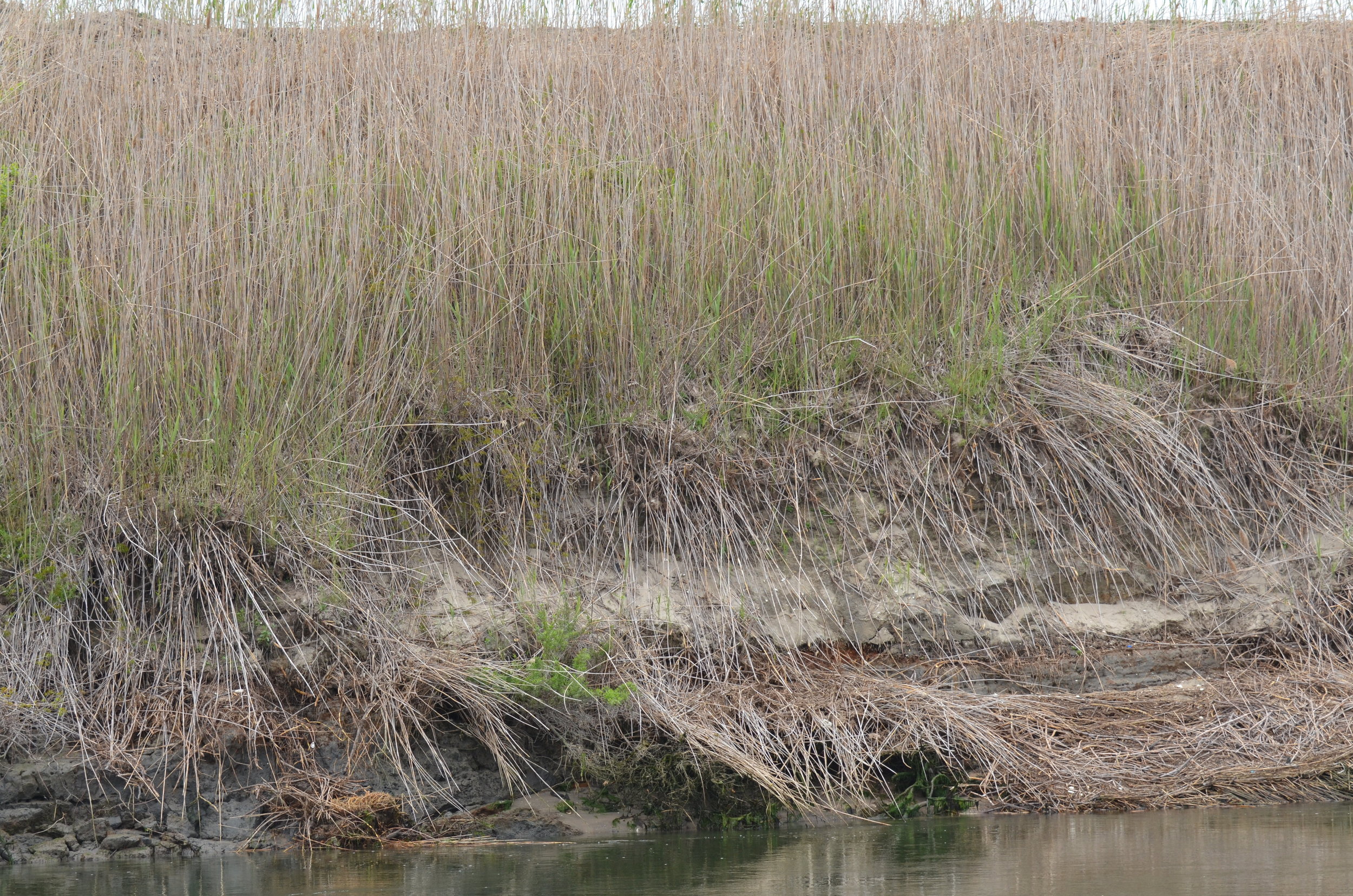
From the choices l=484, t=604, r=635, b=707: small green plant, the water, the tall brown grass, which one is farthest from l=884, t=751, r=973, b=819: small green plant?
the tall brown grass

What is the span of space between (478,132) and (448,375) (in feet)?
3.79

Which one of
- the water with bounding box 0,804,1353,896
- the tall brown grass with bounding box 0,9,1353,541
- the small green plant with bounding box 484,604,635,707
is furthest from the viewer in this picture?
the tall brown grass with bounding box 0,9,1353,541

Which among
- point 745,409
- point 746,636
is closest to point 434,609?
point 746,636

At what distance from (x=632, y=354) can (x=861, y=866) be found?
6.34 feet

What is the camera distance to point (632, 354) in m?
3.92

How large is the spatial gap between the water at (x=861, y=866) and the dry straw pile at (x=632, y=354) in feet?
0.84

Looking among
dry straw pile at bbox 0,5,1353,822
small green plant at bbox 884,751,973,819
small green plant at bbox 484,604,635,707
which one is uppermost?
dry straw pile at bbox 0,5,1353,822

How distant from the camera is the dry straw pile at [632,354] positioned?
324cm

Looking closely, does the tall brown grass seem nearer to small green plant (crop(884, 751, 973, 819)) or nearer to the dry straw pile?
the dry straw pile

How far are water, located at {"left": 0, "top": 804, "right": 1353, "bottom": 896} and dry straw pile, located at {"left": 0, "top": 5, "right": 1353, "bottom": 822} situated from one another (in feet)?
0.84

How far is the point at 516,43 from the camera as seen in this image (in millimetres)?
5203

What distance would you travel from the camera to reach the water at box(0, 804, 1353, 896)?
2.28 metres

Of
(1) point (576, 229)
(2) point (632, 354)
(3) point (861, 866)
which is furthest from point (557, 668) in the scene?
(1) point (576, 229)

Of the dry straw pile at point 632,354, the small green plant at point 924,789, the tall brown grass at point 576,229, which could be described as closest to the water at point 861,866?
the small green plant at point 924,789
